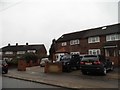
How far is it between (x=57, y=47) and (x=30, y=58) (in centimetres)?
636

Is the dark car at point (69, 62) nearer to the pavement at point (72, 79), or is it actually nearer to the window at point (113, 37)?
the pavement at point (72, 79)

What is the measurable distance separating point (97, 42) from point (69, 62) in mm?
15793

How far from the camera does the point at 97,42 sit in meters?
39.5

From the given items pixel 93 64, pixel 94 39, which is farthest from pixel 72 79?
pixel 94 39

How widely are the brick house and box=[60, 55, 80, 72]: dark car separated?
1071 cm

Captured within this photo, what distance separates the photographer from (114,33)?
36.4 meters

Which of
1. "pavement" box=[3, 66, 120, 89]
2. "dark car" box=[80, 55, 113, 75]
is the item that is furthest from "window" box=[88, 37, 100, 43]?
"dark car" box=[80, 55, 113, 75]

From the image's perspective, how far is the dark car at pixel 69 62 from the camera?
24.3m

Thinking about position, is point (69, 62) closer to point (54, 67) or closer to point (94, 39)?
point (54, 67)

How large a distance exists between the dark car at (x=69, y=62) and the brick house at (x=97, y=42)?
1071 centimetres

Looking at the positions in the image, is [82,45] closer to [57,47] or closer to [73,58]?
[57,47]

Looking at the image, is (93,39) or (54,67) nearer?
(54,67)

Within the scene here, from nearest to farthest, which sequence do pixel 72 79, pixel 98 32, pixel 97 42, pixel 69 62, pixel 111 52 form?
pixel 72 79 → pixel 69 62 → pixel 111 52 → pixel 97 42 → pixel 98 32

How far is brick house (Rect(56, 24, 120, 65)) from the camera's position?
1405 inches
